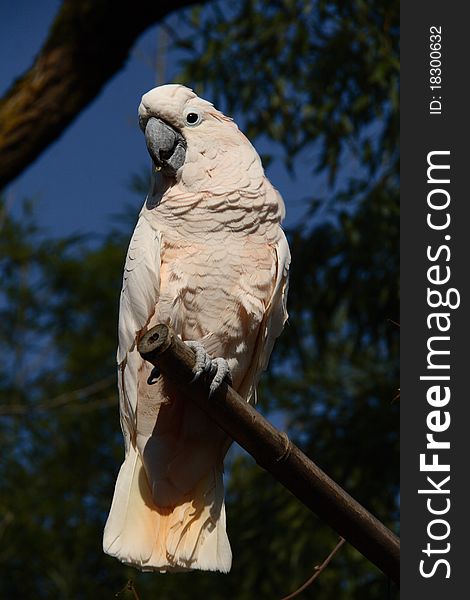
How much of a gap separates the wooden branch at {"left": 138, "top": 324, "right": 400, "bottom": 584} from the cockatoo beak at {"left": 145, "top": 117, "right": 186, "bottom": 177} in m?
0.55

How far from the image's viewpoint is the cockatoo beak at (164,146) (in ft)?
6.92

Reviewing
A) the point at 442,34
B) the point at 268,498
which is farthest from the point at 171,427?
the point at 268,498

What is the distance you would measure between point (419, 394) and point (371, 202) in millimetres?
2063

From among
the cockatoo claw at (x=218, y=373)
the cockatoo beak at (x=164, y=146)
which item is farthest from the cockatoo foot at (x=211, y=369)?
the cockatoo beak at (x=164, y=146)

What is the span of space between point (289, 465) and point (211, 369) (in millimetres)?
222

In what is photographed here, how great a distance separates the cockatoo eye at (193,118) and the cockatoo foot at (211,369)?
572 millimetres

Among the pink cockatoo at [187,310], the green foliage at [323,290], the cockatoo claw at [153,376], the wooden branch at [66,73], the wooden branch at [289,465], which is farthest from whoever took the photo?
the green foliage at [323,290]

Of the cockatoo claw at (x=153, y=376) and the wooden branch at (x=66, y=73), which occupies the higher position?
the wooden branch at (x=66, y=73)

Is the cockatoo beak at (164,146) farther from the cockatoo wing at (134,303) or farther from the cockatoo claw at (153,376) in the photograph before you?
the cockatoo claw at (153,376)

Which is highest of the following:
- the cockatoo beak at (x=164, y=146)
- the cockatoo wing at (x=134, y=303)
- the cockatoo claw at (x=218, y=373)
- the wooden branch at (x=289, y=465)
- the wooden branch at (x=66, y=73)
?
the wooden branch at (x=66, y=73)

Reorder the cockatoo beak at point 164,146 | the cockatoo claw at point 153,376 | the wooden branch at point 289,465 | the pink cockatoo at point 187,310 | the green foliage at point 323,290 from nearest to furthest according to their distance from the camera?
the wooden branch at point 289,465
the cockatoo claw at point 153,376
the pink cockatoo at point 187,310
the cockatoo beak at point 164,146
the green foliage at point 323,290

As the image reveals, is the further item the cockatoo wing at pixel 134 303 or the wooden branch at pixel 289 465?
the cockatoo wing at pixel 134 303

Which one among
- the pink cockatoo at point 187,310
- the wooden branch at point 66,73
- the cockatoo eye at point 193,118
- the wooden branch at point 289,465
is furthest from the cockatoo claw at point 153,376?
the wooden branch at point 66,73

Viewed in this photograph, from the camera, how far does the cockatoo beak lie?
2.11 m
